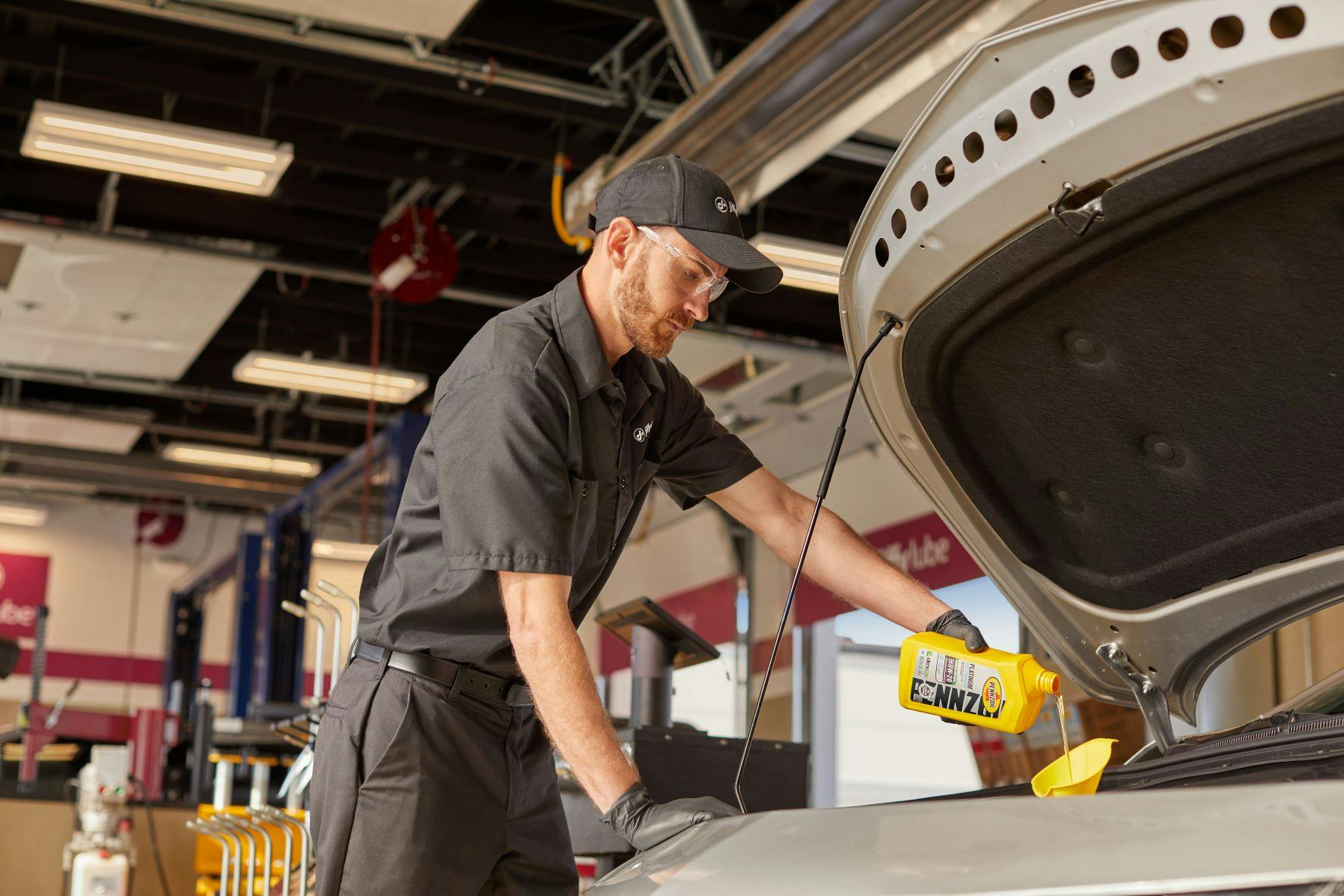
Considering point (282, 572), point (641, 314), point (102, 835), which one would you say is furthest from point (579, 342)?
point (282, 572)

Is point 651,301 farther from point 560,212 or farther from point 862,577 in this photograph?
point 560,212

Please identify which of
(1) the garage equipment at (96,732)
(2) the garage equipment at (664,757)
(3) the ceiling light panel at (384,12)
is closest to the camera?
(2) the garage equipment at (664,757)

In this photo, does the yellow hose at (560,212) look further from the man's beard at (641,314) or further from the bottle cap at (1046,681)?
the bottle cap at (1046,681)

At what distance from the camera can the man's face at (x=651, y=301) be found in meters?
1.71

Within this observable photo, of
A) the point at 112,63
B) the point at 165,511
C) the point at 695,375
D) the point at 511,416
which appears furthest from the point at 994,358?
the point at 165,511

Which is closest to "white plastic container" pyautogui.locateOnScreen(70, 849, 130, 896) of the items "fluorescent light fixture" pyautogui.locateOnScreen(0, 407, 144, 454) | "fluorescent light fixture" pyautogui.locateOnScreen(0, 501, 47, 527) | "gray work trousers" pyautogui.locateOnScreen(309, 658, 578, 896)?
"gray work trousers" pyautogui.locateOnScreen(309, 658, 578, 896)

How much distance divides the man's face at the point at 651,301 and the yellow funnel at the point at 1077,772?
0.70m

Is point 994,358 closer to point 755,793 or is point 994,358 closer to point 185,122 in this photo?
point 755,793

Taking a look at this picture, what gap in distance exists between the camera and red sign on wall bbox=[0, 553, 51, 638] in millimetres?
12133

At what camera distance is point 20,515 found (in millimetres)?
12398

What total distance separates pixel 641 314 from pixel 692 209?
0.14 metres

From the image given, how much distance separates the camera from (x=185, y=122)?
6.51 metres

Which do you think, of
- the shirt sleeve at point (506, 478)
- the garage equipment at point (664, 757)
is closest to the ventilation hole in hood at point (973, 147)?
the shirt sleeve at point (506, 478)

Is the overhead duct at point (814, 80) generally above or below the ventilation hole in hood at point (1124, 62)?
above
